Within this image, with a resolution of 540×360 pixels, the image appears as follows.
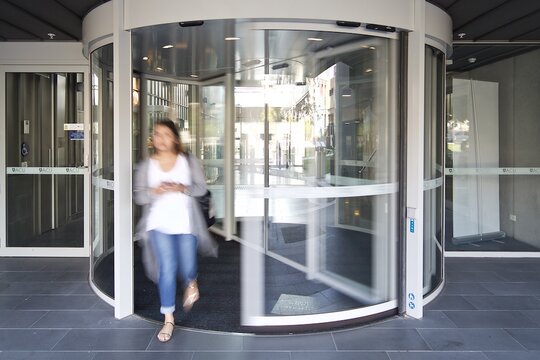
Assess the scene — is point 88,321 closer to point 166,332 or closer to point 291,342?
point 166,332

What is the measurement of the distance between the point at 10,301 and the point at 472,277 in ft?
16.6

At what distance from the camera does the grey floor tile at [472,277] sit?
17.5 ft

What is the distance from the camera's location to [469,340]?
3.68 metres

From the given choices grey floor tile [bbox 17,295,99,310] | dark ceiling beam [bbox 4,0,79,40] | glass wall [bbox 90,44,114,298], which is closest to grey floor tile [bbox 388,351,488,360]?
glass wall [bbox 90,44,114,298]

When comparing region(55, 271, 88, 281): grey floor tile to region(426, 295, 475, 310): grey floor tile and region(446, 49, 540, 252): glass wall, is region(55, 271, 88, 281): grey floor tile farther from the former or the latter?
region(446, 49, 540, 252): glass wall

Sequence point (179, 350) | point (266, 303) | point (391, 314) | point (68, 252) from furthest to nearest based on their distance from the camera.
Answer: point (68, 252), point (391, 314), point (266, 303), point (179, 350)

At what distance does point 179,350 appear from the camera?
3.49 m

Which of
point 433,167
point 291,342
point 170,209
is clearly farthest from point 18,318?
point 433,167

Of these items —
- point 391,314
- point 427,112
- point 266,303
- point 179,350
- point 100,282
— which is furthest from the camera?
point 100,282

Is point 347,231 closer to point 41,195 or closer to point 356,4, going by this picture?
point 356,4

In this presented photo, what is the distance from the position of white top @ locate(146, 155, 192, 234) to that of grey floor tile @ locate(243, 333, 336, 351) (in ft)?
3.33

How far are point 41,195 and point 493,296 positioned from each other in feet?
19.2

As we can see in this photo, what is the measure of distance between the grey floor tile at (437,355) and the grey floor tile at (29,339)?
2.65 meters

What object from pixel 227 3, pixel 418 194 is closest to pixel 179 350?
pixel 418 194
